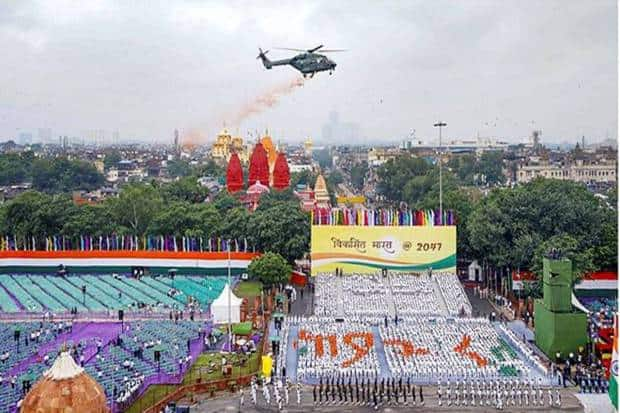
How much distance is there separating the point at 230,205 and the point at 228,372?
36657 mm

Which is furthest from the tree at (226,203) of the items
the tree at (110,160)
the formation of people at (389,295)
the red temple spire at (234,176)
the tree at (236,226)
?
the tree at (110,160)

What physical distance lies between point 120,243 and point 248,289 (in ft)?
34.9

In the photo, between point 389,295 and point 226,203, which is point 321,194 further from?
point 389,295

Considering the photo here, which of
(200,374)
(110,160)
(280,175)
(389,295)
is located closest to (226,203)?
(280,175)

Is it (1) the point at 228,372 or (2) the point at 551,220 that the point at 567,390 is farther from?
(2) the point at 551,220

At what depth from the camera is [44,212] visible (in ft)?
146

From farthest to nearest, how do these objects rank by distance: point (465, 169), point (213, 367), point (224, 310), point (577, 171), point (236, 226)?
point (465, 169) → point (577, 171) → point (236, 226) → point (224, 310) → point (213, 367)

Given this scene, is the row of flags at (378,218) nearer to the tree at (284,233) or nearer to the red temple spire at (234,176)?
the tree at (284,233)

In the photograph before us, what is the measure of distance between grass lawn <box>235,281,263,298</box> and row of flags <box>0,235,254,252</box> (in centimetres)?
370

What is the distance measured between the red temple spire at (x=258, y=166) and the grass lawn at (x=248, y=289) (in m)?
34.0


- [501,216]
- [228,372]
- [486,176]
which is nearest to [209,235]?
[501,216]

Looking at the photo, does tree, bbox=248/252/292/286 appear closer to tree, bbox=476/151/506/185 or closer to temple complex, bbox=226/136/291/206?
temple complex, bbox=226/136/291/206

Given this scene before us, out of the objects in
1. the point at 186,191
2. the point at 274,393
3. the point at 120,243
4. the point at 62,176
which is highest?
the point at 62,176

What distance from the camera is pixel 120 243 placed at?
43375 mm
